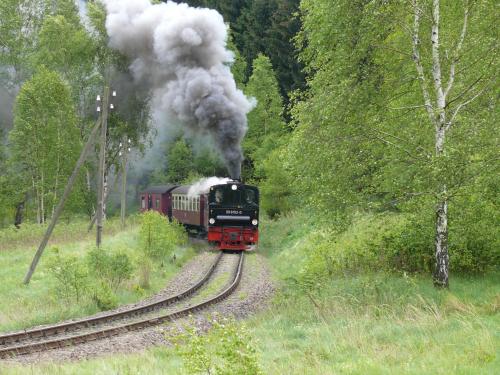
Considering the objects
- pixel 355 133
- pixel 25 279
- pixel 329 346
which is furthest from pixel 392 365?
pixel 25 279

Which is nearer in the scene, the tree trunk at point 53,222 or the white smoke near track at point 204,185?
the tree trunk at point 53,222

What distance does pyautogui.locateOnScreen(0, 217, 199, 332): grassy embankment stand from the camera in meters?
11.6

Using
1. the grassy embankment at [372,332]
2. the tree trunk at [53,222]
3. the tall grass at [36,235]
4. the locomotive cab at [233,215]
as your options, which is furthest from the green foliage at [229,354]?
the tall grass at [36,235]

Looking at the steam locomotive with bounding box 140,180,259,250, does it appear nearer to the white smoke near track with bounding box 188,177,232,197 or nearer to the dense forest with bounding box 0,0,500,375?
the white smoke near track with bounding box 188,177,232,197

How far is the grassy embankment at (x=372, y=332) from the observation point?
5773 millimetres

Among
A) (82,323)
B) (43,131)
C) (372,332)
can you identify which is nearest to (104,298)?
(82,323)

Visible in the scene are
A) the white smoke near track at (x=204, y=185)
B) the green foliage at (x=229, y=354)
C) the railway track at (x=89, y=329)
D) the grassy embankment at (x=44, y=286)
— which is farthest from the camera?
the white smoke near track at (x=204, y=185)

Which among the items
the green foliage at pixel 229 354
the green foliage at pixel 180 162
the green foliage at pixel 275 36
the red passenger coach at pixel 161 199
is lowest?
the green foliage at pixel 229 354

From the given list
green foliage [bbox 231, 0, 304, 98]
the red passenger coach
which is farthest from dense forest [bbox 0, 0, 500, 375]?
green foliage [bbox 231, 0, 304, 98]

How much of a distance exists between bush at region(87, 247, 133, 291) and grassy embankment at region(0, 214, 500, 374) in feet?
12.8

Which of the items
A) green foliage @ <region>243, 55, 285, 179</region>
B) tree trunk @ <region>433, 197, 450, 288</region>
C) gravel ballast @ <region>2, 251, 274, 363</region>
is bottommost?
gravel ballast @ <region>2, 251, 274, 363</region>

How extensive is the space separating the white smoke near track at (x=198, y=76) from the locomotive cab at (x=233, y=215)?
863 millimetres

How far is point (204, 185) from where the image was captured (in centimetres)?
2322

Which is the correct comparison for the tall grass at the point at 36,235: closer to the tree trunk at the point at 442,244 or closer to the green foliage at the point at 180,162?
the green foliage at the point at 180,162
